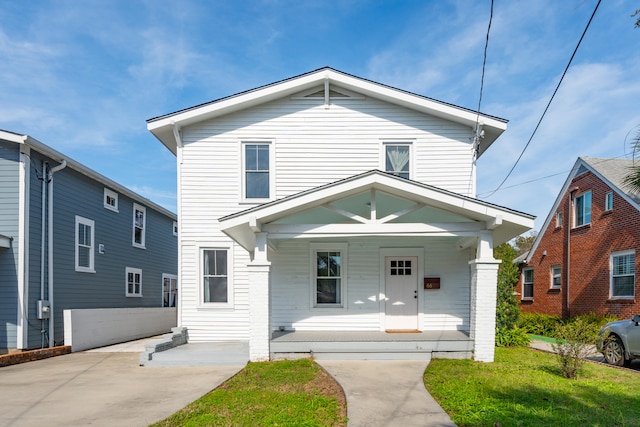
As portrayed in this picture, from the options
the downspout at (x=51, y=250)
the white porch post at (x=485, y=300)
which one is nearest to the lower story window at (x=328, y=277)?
the white porch post at (x=485, y=300)

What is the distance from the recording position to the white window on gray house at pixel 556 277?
16.6 meters

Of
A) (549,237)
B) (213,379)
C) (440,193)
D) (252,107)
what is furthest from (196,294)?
(549,237)

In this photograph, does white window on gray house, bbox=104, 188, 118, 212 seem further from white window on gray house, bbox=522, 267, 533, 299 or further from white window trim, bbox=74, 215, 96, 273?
white window on gray house, bbox=522, 267, 533, 299

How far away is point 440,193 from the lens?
303 inches

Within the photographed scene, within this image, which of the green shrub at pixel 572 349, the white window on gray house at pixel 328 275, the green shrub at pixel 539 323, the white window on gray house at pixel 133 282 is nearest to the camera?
the green shrub at pixel 572 349

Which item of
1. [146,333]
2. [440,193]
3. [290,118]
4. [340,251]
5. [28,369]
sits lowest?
[146,333]

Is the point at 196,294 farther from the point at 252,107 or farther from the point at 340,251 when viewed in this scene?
the point at 252,107

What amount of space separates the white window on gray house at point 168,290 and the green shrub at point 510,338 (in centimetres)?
1405

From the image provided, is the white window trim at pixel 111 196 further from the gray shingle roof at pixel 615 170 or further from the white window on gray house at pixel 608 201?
the white window on gray house at pixel 608 201

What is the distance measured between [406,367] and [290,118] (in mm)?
6729

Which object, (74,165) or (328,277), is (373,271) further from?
(74,165)

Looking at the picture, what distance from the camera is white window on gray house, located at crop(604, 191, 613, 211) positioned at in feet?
43.9

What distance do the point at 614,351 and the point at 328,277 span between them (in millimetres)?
6543

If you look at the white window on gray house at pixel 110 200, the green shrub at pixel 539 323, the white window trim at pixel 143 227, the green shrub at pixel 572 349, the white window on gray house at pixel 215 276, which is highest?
the white window on gray house at pixel 110 200
